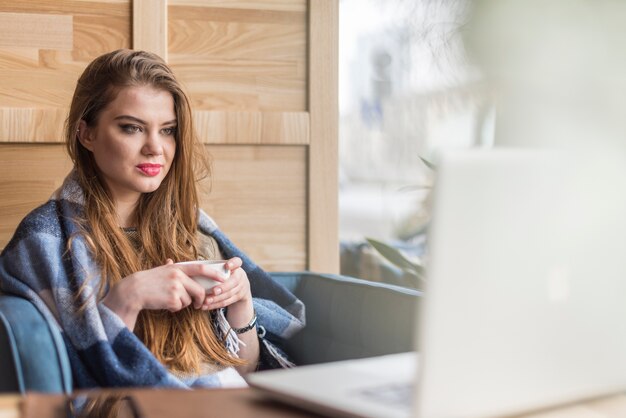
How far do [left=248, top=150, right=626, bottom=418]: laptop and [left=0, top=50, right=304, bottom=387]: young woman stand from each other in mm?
658

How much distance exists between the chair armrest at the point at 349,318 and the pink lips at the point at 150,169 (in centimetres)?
35

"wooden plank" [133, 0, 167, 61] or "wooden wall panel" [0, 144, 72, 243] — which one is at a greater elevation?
"wooden plank" [133, 0, 167, 61]

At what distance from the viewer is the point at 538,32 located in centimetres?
266

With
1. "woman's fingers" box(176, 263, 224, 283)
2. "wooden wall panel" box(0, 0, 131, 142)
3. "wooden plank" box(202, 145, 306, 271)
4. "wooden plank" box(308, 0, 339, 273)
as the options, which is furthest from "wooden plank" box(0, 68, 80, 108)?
"woman's fingers" box(176, 263, 224, 283)

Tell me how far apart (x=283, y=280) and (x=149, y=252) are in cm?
32

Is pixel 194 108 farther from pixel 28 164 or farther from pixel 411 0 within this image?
pixel 411 0

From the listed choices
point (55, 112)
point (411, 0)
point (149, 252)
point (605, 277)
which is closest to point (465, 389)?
point (605, 277)

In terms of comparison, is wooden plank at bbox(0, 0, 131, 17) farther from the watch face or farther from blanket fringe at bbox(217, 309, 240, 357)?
the watch face

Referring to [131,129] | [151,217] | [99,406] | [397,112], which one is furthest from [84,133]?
[397,112]

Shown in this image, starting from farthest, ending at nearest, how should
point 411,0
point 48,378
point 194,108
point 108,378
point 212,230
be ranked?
point 411,0 < point 194,108 < point 212,230 < point 108,378 < point 48,378

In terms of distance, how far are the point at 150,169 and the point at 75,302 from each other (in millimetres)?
306

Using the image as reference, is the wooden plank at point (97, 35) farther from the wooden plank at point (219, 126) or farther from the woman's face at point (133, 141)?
the woman's face at point (133, 141)

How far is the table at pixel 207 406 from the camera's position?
70 cm

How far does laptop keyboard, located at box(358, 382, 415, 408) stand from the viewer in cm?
72
